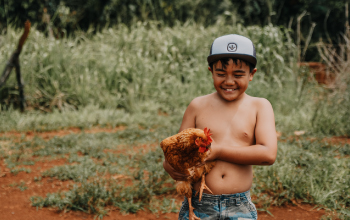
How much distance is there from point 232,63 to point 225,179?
59cm

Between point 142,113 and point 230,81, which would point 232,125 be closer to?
point 230,81

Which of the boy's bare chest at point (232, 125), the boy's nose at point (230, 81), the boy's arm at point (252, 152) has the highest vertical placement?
the boy's nose at point (230, 81)

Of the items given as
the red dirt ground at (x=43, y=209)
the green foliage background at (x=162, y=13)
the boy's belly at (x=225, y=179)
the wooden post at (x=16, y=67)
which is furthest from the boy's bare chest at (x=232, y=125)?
the green foliage background at (x=162, y=13)

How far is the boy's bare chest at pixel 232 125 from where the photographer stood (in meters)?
1.60

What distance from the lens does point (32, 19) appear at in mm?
10461

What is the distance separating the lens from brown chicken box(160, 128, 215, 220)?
1.36 metres

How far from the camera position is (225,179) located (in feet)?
5.17

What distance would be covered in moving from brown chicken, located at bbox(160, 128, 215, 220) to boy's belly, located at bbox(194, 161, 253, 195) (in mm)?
40

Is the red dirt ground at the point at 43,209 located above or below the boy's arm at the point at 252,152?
below

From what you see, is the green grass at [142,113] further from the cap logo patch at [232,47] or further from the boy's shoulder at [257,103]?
the cap logo patch at [232,47]

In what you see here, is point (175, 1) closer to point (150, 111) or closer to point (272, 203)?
point (150, 111)

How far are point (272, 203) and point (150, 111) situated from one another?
3250mm

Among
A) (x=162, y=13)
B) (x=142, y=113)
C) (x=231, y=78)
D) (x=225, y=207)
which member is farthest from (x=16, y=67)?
(x=162, y=13)

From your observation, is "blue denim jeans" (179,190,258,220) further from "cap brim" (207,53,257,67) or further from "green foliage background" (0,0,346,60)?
"green foliage background" (0,0,346,60)
